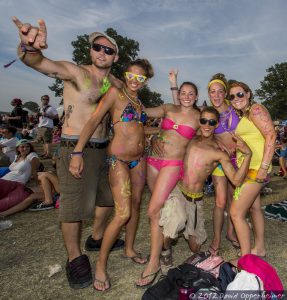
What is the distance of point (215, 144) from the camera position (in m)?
3.55

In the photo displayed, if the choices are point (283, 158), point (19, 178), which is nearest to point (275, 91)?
point (283, 158)

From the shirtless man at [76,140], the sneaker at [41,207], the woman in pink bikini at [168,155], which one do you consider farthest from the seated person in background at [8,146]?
the woman in pink bikini at [168,155]

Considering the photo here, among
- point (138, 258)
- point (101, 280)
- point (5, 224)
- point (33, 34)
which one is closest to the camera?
point (33, 34)

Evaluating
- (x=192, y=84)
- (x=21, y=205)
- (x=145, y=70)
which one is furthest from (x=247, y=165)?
(x=21, y=205)

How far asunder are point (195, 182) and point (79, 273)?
175 centimetres

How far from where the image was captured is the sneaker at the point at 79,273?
3.09 m

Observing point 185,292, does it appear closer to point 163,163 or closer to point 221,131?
point 163,163

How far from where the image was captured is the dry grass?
9.87 feet

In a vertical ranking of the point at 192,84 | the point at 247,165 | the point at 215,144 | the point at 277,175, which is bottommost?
the point at 277,175

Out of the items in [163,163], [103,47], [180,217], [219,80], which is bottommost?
[180,217]

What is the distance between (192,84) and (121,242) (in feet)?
8.24

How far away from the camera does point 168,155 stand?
341 cm

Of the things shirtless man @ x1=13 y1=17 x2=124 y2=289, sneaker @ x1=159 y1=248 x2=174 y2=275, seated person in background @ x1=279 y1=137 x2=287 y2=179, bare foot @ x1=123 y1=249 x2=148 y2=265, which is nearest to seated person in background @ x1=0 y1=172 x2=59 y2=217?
bare foot @ x1=123 y1=249 x2=148 y2=265

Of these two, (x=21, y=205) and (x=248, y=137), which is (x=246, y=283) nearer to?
(x=248, y=137)
